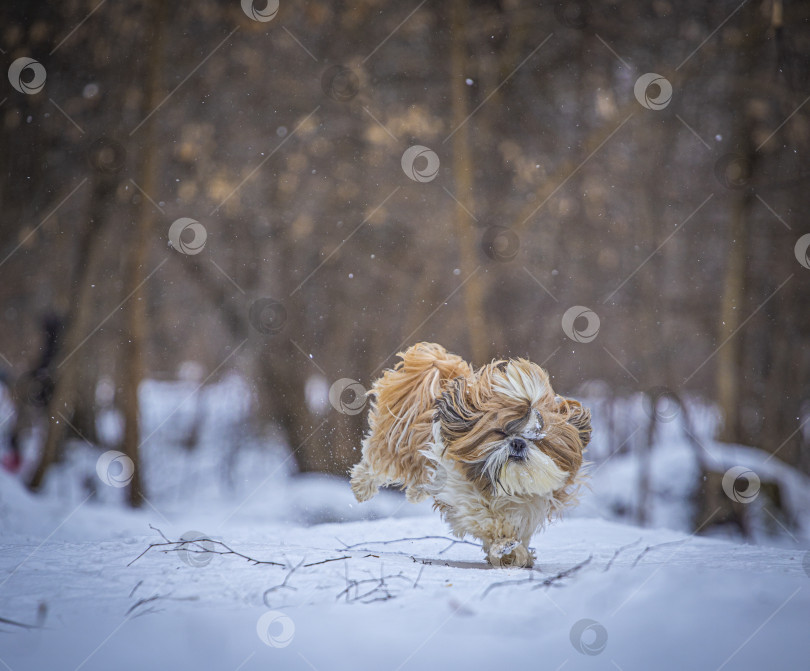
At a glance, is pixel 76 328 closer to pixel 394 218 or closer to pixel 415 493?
pixel 394 218

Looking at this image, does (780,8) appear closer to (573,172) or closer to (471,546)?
(573,172)

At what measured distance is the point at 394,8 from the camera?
4.74 metres

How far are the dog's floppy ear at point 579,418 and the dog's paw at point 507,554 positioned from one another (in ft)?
1.78

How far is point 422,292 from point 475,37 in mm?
1946

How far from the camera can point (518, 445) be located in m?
2.62

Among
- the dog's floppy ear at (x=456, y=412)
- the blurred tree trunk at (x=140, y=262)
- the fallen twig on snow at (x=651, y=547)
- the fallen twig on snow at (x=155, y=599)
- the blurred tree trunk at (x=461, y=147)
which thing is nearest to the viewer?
the fallen twig on snow at (x=155, y=599)

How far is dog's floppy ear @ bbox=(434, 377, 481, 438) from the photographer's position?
2.75 meters

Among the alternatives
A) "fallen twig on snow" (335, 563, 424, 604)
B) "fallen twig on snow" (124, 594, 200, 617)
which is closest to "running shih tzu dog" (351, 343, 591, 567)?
"fallen twig on snow" (335, 563, 424, 604)

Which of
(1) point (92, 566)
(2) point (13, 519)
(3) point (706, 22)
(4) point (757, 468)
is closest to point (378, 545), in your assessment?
(1) point (92, 566)

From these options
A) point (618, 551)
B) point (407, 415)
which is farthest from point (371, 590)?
point (618, 551)

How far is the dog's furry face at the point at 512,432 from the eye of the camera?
2.63 m

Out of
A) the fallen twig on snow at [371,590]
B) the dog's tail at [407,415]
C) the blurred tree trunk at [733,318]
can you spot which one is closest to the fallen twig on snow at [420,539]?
the dog's tail at [407,415]

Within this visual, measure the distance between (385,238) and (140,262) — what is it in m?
1.74

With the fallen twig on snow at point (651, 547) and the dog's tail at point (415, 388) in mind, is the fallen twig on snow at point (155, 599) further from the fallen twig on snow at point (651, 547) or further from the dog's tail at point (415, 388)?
the fallen twig on snow at point (651, 547)
